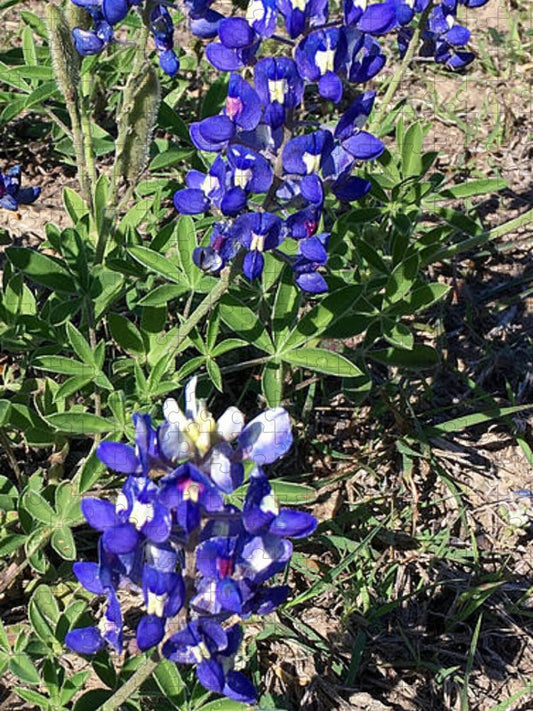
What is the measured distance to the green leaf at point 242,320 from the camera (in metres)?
2.87

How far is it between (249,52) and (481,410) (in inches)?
64.4

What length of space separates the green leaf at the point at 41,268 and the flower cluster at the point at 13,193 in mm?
198

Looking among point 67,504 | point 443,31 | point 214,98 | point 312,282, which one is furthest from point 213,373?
point 443,31

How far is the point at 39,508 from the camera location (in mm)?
2684

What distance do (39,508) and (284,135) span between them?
1.13 meters

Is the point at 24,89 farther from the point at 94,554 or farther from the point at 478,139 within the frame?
the point at 478,139

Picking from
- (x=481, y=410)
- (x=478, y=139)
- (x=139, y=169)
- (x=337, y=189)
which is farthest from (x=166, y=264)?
(x=478, y=139)

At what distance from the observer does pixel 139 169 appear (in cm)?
295

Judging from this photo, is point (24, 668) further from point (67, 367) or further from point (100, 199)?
point (100, 199)

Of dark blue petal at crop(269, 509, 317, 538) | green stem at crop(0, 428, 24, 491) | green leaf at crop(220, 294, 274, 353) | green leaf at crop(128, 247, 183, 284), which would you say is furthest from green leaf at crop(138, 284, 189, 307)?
dark blue petal at crop(269, 509, 317, 538)

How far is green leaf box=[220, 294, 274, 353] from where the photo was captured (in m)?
2.87

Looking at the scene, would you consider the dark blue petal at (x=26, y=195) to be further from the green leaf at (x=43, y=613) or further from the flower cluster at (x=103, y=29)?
the green leaf at (x=43, y=613)

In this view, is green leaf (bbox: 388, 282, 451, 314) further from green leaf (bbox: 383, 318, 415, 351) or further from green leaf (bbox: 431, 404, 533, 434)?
green leaf (bbox: 431, 404, 533, 434)

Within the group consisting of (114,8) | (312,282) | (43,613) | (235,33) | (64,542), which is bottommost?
(43,613)
